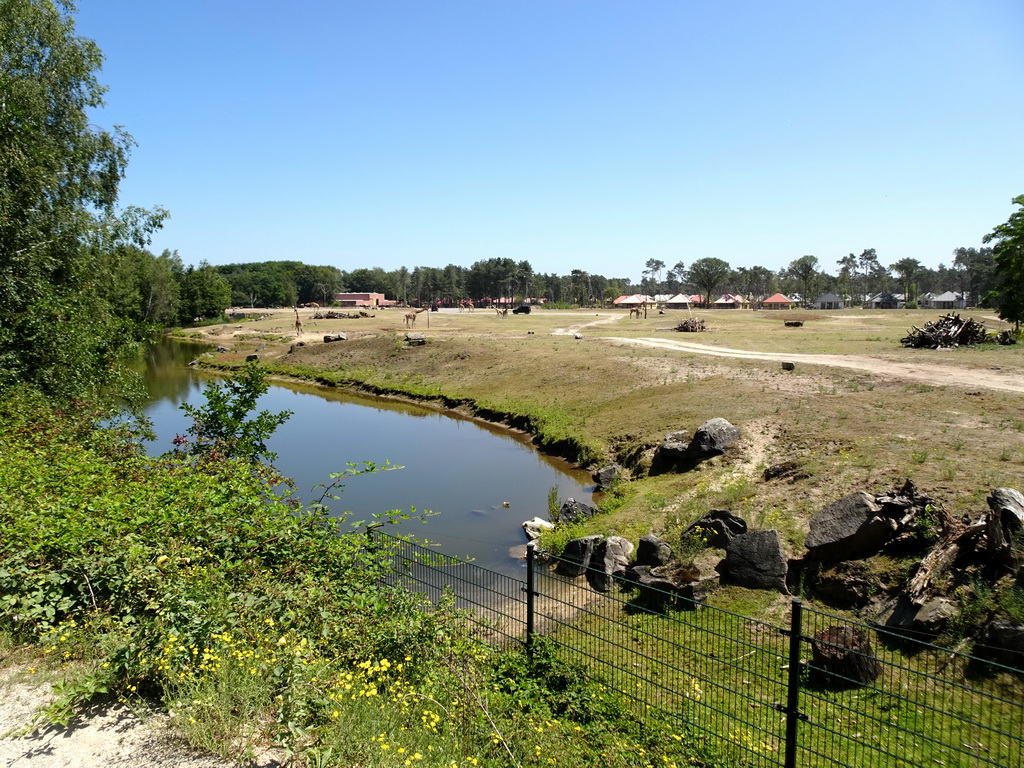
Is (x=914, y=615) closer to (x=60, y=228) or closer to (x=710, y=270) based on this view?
(x=60, y=228)

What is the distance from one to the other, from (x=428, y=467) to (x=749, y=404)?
11.1m

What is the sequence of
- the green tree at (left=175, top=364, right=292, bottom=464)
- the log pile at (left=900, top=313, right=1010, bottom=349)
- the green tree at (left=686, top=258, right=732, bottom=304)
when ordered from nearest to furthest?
the green tree at (left=175, top=364, right=292, bottom=464)
the log pile at (left=900, top=313, right=1010, bottom=349)
the green tree at (left=686, top=258, right=732, bottom=304)

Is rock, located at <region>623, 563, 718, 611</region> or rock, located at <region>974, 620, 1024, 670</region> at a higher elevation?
rock, located at <region>974, 620, 1024, 670</region>

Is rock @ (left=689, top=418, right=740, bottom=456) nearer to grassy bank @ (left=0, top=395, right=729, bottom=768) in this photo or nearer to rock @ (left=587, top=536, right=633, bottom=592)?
rock @ (left=587, top=536, right=633, bottom=592)

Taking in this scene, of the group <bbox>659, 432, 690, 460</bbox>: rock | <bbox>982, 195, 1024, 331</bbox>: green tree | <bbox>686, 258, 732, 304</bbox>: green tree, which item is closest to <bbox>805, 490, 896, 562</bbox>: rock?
<bbox>659, 432, 690, 460</bbox>: rock

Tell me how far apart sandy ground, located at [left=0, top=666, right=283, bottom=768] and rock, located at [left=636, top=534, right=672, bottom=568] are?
852 centimetres

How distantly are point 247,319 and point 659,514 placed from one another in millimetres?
94613

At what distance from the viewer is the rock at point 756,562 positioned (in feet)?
35.7

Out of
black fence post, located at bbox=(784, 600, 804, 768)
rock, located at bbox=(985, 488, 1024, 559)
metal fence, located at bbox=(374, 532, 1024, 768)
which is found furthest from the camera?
rock, located at bbox=(985, 488, 1024, 559)

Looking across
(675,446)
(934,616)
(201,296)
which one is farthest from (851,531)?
(201,296)

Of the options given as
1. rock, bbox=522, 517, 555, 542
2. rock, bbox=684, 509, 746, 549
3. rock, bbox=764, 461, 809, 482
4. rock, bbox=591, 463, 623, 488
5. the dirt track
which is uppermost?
the dirt track

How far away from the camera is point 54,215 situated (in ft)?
60.6

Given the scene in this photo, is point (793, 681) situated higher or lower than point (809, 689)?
higher

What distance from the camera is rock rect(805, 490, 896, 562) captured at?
1062cm
